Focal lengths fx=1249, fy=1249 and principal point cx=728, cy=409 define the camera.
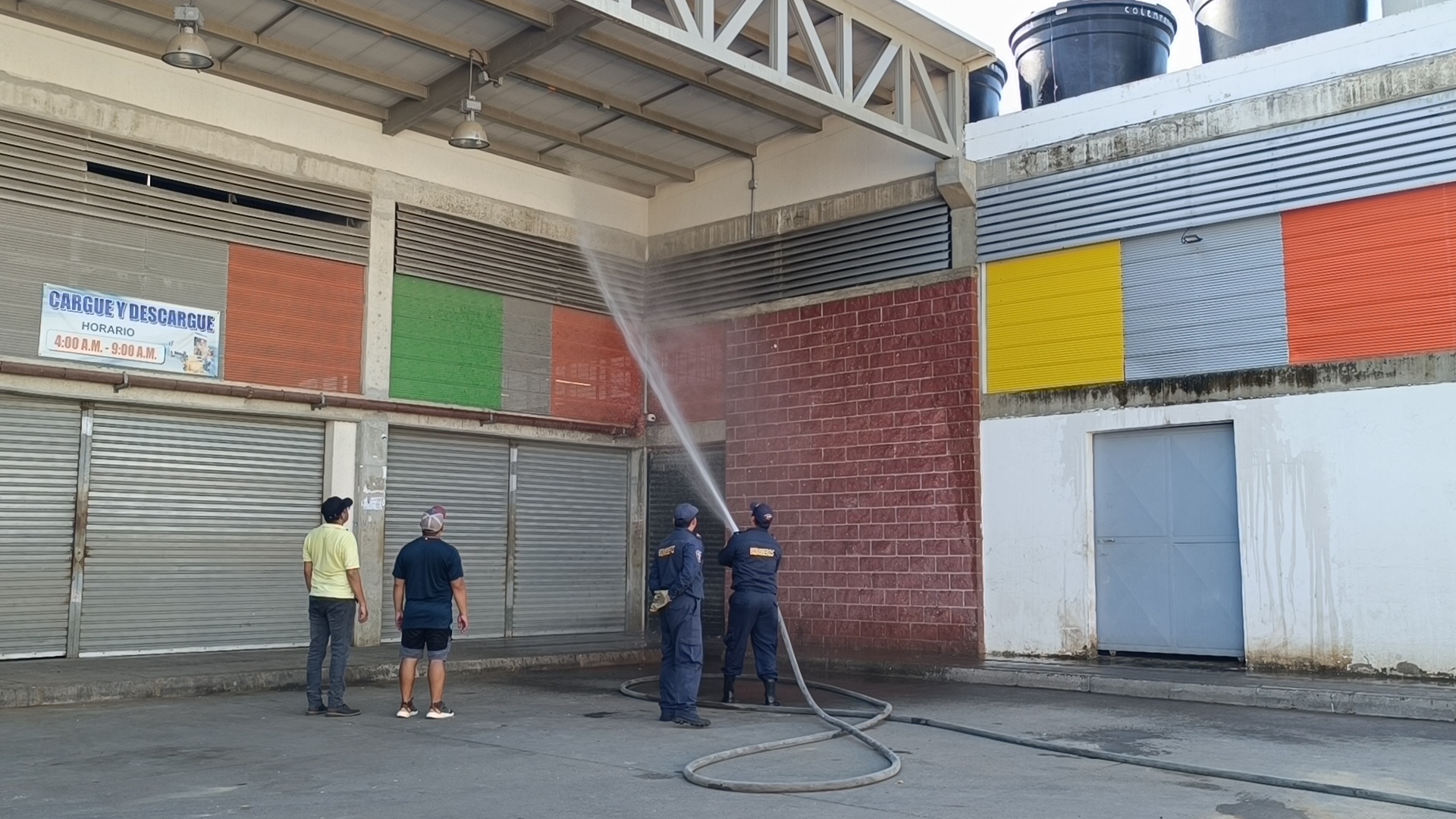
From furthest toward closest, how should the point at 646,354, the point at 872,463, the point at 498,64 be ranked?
the point at 646,354
the point at 872,463
the point at 498,64

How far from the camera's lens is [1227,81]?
44.6 feet

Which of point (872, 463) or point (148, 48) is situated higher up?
point (148, 48)

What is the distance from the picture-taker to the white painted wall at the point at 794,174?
16422 millimetres

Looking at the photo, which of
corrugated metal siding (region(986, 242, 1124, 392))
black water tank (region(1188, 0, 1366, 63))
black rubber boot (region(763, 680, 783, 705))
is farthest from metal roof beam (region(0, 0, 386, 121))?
black water tank (region(1188, 0, 1366, 63))

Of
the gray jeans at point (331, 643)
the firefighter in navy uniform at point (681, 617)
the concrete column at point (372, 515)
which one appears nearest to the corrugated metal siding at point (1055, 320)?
the firefighter in navy uniform at point (681, 617)

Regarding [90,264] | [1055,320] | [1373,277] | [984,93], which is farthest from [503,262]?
[1373,277]

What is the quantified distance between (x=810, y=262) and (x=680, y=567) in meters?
7.64

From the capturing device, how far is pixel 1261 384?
42.7ft

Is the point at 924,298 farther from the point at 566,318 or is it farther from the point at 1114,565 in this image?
the point at 566,318

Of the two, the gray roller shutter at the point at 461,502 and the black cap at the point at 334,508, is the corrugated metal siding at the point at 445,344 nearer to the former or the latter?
the gray roller shutter at the point at 461,502

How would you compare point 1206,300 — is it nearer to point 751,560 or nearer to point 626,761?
point 751,560

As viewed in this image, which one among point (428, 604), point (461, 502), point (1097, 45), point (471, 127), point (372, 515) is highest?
point (1097, 45)

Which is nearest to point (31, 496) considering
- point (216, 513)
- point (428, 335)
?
point (216, 513)

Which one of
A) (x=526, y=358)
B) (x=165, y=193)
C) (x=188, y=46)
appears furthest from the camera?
(x=526, y=358)
